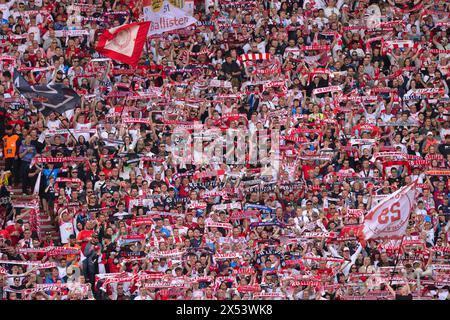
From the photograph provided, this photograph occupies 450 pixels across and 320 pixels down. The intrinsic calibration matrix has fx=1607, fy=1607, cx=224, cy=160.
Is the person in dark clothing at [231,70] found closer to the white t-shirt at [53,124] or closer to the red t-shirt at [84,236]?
the white t-shirt at [53,124]

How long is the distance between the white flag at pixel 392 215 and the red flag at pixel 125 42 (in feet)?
23.2

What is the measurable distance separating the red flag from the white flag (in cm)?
706

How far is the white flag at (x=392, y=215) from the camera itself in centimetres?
2911

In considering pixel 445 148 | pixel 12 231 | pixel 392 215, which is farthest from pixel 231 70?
pixel 392 215

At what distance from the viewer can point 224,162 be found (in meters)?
32.5

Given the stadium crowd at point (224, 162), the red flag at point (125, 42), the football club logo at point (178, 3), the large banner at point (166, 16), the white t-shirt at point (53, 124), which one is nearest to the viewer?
the stadium crowd at point (224, 162)

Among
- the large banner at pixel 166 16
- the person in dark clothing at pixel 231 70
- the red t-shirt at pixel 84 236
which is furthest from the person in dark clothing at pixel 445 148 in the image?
the red t-shirt at pixel 84 236

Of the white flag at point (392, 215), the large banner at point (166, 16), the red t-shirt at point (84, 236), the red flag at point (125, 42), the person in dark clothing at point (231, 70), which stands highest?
the large banner at point (166, 16)

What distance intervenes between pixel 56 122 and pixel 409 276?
799 cm

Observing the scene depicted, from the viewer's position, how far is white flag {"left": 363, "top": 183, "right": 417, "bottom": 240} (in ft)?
95.5

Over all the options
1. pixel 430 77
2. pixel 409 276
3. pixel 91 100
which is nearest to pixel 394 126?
pixel 430 77
